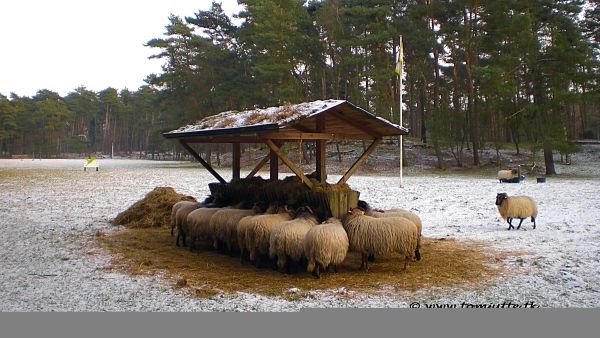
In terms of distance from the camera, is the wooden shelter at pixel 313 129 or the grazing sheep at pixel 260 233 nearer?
the grazing sheep at pixel 260 233

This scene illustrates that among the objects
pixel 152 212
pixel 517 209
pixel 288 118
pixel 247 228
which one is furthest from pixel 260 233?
pixel 517 209

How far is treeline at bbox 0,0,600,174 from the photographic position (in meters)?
28.9

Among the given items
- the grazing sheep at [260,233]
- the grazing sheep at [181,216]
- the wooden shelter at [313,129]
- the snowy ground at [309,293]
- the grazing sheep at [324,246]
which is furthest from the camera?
the grazing sheep at [181,216]

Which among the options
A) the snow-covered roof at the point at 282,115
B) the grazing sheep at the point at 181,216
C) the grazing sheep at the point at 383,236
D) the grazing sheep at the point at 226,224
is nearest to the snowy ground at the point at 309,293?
the grazing sheep at the point at 383,236

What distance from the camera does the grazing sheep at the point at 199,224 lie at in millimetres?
8500

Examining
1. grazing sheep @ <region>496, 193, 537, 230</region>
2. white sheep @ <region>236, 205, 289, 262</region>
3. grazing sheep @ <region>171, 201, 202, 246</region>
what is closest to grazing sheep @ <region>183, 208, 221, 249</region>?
grazing sheep @ <region>171, 201, 202, 246</region>

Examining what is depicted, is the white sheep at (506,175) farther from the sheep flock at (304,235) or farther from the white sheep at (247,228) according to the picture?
the white sheep at (247,228)

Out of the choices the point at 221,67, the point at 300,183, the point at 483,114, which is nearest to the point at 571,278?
the point at 300,183

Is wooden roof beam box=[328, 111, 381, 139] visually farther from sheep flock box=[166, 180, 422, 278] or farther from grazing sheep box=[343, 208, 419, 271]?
grazing sheep box=[343, 208, 419, 271]

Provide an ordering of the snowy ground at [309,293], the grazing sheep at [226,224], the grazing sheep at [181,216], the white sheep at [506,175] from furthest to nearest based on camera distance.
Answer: the white sheep at [506,175], the grazing sheep at [181,216], the grazing sheep at [226,224], the snowy ground at [309,293]

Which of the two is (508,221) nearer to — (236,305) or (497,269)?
(497,269)

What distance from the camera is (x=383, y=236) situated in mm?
6816

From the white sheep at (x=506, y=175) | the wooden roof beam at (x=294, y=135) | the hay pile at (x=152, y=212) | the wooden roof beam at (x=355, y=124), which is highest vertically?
the wooden roof beam at (x=355, y=124)

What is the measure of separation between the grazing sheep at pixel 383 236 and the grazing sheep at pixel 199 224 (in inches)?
111
